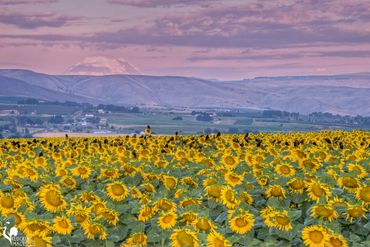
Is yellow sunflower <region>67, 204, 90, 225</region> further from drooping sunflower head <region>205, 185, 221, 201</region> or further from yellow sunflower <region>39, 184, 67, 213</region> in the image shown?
drooping sunflower head <region>205, 185, 221, 201</region>

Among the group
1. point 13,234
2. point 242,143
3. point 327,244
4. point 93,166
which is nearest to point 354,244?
point 327,244

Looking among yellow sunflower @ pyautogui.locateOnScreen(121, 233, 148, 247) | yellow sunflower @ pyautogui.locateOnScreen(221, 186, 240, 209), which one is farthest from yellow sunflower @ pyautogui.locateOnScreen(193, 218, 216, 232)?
yellow sunflower @ pyautogui.locateOnScreen(221, 186, 240, 209)

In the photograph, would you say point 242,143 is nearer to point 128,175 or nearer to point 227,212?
point 128,175

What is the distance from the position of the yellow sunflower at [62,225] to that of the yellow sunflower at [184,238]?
1537mm

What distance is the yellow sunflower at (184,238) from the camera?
21.7 ft

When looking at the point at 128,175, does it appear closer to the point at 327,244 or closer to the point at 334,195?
the point at 334,195

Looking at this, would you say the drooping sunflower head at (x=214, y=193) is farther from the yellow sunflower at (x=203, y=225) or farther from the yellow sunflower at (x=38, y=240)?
the yellow sunflower at (x=38, y=240)

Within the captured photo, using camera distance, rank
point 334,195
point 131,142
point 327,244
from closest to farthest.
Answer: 1. point 327,244
2. point 334,195
3. point 131,142

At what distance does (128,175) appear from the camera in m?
11.7

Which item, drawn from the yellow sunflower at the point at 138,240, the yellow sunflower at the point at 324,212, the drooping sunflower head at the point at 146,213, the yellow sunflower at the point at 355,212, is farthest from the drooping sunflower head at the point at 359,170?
the yellow sunflower at the point at 138,240

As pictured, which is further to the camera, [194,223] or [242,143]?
[242,143]

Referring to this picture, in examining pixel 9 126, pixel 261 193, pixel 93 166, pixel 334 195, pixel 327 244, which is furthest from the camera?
pixel 9 126

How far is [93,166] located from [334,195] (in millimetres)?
5464

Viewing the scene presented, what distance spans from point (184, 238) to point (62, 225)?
1.74m
